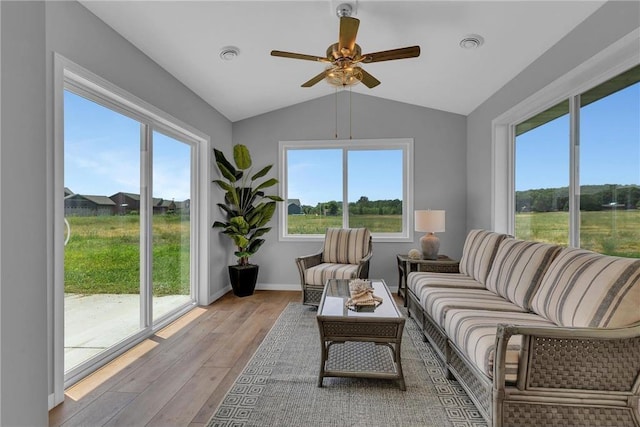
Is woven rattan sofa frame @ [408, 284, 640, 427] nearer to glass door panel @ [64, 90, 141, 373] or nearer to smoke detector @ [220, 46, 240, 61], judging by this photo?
glass door panel @ [64, 90, 141, 373]

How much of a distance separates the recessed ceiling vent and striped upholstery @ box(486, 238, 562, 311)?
1.79m

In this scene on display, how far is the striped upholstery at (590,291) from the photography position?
5.30 feet

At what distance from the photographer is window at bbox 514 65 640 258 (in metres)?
2.28

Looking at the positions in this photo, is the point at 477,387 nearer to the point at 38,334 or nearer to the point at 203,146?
the point at 38,334

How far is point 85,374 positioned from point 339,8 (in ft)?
11.0

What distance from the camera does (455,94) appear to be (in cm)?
424

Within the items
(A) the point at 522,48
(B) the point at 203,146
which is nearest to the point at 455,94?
(A) the point at 522,48

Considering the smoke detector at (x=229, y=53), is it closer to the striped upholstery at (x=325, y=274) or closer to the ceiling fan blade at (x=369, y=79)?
the ceiling fan blade at (x=369, y=79)

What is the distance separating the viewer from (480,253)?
10.8 ft

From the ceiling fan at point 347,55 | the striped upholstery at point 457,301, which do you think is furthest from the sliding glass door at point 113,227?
the striped upholstery at point 457,301

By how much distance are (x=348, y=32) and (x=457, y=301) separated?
2.12m

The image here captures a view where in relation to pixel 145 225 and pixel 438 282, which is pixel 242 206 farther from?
pixel 438 282

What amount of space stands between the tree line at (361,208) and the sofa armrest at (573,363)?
11.7 ft

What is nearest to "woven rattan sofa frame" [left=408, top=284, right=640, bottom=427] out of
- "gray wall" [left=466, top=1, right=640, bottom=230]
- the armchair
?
"gray wall" [left=466, top=1, right=640, bottom=230]
